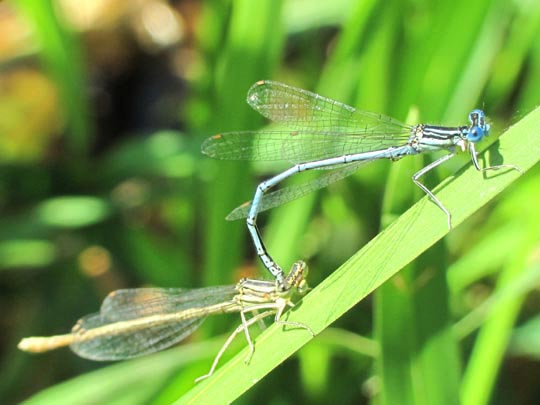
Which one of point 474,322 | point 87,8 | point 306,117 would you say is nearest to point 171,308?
point 306,117

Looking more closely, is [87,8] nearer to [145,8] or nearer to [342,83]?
[145,8]

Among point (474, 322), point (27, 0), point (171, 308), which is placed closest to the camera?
point (171, 308)

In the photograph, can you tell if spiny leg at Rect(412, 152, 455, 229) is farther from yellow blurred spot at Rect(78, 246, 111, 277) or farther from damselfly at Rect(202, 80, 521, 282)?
yellow blurred spot at Rect(78, 246, 111, 277)

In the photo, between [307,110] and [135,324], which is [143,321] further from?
[307,110]

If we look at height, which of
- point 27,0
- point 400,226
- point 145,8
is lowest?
point 400,226

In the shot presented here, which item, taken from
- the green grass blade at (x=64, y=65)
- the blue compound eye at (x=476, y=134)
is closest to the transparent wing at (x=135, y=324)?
the blue compound eye at (x=476, y=134)

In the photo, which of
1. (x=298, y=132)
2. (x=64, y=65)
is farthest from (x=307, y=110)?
(x=64, y=65)

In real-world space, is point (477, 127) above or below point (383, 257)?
above
